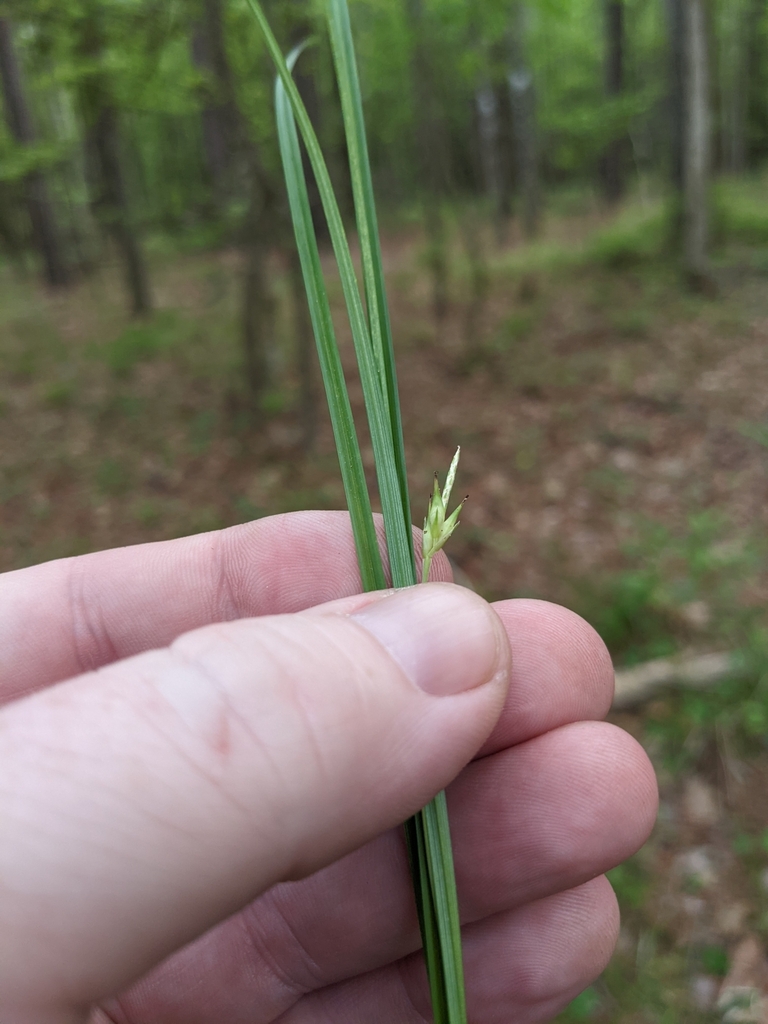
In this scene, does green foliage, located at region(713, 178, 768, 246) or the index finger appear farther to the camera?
green foliage, located at region(713, 178, 768, 246)

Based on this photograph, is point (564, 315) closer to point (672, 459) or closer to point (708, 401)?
point (708, 401)

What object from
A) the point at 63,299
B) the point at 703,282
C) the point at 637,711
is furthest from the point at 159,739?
the point at 63,299

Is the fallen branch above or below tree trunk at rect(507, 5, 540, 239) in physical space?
below

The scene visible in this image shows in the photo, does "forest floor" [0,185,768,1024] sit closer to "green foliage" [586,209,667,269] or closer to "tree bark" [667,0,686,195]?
"green foliage" [586,209,667,269]

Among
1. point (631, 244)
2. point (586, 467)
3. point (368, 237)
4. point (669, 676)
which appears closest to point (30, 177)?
point (631, 244)

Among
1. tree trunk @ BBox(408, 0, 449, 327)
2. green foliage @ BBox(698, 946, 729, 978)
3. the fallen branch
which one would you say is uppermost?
tree trunk @ BBox(408, 0, 449, 327)

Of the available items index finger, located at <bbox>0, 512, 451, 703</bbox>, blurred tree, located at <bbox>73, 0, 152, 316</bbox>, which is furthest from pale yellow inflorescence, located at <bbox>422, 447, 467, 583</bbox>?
blurred tree, located at <bbox>73, 0, 152, 316</bbox>
